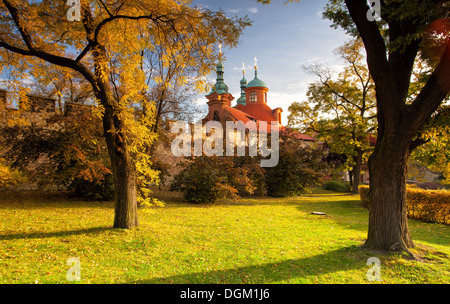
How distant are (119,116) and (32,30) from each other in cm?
265

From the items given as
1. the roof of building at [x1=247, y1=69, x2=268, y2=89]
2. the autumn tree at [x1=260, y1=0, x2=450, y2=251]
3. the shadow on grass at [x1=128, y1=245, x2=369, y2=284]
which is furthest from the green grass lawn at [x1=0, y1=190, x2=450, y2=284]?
the roof of building at [x1=247, y1=69, x2=268, y2=89]

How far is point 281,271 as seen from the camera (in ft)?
13.7

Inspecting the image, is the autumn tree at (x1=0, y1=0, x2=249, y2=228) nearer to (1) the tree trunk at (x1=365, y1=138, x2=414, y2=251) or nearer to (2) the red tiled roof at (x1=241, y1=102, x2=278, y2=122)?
(1) the tree trunk at (x1=365, y1=138, x2=414, y2=251)

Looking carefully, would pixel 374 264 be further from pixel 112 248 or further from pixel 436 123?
pixel 112 248

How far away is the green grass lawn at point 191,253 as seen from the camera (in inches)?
151

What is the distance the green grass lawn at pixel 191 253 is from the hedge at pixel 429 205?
3.22 m

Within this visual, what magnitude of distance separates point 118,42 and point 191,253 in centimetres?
553

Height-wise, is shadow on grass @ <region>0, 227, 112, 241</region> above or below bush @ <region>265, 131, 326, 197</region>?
below

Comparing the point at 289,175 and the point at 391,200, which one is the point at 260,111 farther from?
the point at 391,200

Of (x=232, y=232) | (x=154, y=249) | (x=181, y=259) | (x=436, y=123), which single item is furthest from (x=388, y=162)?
(x=154, y=249)

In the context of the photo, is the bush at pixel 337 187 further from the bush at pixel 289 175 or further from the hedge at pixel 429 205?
the hedge at pixel 429 205

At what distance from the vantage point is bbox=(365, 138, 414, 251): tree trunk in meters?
5.00

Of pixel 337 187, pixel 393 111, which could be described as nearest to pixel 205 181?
pixel 393 111

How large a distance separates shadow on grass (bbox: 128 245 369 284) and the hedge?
23.9 feet
